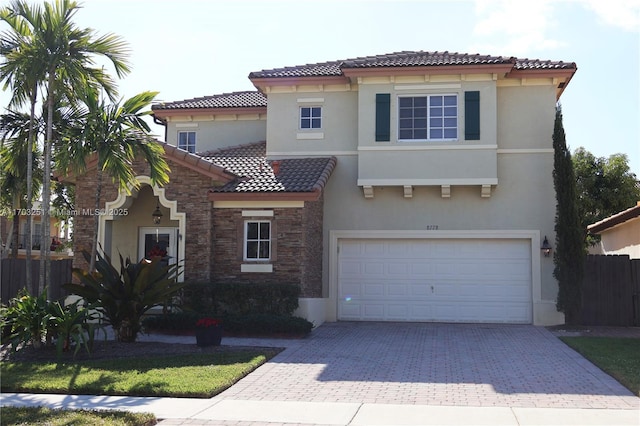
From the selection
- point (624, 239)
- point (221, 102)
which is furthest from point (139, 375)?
point (624, 239)

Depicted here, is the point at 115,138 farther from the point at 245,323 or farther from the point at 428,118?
the point at 428,118

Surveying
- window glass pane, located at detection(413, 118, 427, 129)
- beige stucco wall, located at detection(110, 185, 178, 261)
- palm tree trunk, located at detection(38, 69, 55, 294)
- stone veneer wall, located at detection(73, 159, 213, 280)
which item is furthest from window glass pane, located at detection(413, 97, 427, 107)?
palm tree trunk, located at detection(38, 69, 55, 294)

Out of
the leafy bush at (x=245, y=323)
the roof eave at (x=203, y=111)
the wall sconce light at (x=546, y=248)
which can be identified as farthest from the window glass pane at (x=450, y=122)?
the leafy bush at (x=245, y=323)

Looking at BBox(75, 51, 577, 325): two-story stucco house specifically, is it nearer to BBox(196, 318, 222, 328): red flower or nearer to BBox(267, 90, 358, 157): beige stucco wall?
BBox(267, 90, 358, 157): beige stucco wall

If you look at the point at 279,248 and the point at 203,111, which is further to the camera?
the point at 203,111

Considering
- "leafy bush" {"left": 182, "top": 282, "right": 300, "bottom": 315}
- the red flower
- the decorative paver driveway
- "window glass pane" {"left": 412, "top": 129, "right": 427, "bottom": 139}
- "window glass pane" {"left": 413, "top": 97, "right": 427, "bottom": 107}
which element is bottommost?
the decorative paver driveway

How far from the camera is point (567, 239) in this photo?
57.9ft

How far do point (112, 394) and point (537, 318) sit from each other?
40.6 ft

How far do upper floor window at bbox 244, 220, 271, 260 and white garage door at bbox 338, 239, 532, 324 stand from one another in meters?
2.90

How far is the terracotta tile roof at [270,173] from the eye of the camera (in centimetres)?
1700

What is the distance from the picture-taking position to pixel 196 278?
17.0 metres

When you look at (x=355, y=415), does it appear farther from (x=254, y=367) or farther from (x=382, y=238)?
(x=382, y=238)

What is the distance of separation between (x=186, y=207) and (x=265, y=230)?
7.06ft

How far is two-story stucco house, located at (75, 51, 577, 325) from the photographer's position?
18266mm
